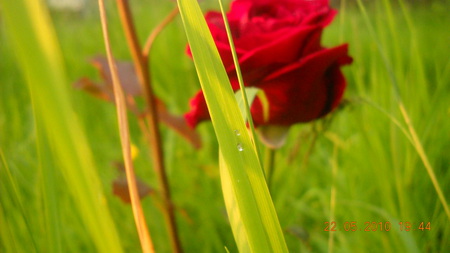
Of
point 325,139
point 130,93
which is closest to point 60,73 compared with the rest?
point 130,93

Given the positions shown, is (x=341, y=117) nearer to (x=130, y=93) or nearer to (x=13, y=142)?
(x=130, y=93)

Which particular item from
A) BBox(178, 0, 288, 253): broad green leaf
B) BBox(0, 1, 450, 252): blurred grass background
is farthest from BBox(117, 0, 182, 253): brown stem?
BBox(178, 0, 288, 253): broad green leaf

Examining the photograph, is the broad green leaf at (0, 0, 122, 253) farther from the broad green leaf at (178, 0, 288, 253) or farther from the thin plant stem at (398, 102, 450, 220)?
the thin plant stem at (398, 102, 450, 220)

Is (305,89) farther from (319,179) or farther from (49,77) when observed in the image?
(319,179)

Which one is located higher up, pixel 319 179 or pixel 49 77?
pixel 49 77
